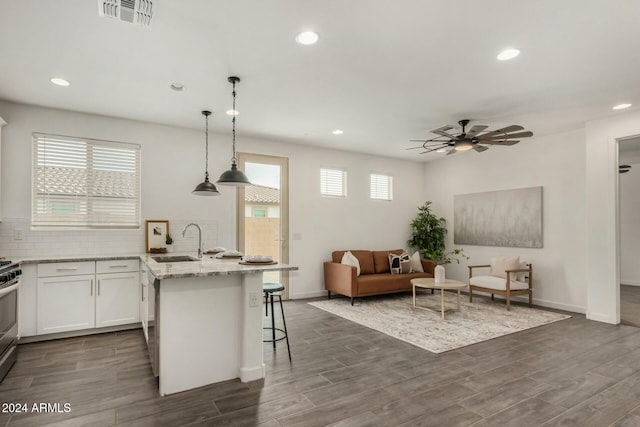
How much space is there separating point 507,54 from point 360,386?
3.14m

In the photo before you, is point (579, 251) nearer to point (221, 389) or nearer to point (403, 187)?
point (403, 187)

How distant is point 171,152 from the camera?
17.3ft

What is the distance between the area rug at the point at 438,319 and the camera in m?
4.07

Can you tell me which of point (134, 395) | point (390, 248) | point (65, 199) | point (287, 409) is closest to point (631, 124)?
point (390, 248)

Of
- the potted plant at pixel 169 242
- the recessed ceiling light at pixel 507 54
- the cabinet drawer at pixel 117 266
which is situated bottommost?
the cabinet drawer at pixel 117 266

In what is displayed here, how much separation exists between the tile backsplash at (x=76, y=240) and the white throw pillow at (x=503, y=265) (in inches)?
192

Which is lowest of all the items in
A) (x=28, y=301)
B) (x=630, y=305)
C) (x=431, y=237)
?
(x=630, y=305)

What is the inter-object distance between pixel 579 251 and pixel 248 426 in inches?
218

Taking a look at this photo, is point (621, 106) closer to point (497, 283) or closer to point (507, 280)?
point (507, 280)

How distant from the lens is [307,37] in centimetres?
284

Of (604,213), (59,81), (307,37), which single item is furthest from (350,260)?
(59,81)

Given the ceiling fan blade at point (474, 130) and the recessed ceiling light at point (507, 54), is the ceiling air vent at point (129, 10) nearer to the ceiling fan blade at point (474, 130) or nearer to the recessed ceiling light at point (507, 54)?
the recessed ceiling light at point (507, 54)

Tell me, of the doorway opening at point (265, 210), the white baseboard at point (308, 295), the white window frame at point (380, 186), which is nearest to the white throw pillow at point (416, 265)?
the white window frame at point (380, 186)

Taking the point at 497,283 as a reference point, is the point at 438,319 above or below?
below
